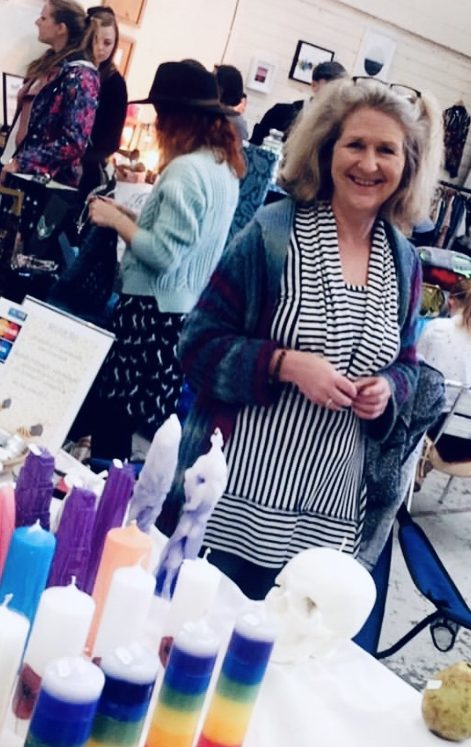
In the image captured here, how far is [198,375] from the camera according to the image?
173 cm

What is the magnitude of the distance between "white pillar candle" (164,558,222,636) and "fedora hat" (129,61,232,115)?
4.99 ft

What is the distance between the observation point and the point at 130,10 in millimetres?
7059

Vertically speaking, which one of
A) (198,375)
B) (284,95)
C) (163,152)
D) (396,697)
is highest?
(284,95)

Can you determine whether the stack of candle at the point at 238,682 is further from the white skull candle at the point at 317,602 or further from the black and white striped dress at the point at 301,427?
the black and white striped dress at the point at 301,427

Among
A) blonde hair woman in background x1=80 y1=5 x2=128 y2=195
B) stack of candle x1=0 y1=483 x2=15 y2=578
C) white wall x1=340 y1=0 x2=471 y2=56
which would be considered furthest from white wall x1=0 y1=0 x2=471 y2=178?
stack of candle x1=0 y1=483 x2=15 y2=578

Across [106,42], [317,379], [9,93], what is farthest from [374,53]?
[317,379]

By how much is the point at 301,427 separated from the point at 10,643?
900 mm

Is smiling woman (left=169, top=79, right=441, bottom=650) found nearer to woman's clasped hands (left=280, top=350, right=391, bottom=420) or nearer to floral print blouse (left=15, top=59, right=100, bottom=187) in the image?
woman's clasped hands (left=280, top=350, right=391, bottom=420)

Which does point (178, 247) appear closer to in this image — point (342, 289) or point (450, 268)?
point (342, 289)

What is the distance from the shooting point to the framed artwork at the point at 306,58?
7.85 metres

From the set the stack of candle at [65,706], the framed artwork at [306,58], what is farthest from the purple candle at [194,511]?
the framed artwork at [306,58]

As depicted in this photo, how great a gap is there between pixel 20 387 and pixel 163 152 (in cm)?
104

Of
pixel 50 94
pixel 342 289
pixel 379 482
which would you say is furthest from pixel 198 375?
pixel 50 94

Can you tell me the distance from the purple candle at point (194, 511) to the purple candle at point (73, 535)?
0.63ft
